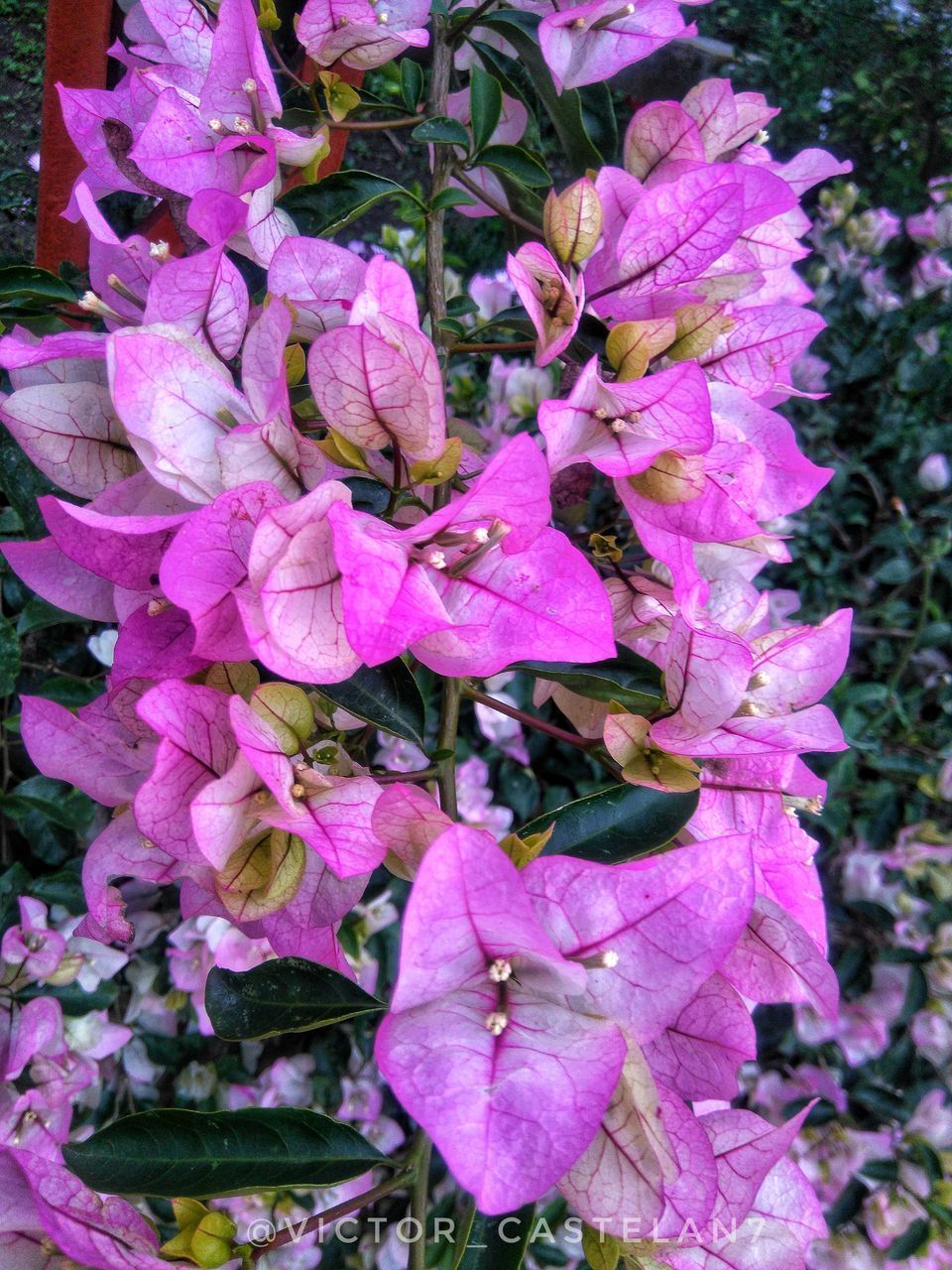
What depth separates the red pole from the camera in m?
0.79

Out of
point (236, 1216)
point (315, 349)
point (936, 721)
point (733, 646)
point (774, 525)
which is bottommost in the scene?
point (236, 1216)

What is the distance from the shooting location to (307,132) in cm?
62

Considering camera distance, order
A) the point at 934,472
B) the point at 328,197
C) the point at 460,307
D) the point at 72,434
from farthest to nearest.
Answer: the point at 934,472 < the point at 460,307 < the point at 328,197 < the point at 72,434

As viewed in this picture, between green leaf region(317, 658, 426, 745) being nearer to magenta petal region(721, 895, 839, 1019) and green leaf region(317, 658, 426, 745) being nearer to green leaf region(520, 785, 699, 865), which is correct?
green leaf region(520, 785, 699, 865)

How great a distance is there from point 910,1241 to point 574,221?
4.11 ft

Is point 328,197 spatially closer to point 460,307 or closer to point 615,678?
point 460,307

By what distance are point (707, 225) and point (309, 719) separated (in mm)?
352

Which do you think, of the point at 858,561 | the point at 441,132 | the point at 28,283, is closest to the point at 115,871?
the point at 28,283

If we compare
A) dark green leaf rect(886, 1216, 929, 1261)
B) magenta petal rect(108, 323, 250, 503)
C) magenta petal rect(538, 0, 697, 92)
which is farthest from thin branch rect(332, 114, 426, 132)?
dark green leaf rect(886, 1216, 929, 1261)

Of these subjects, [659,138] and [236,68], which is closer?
[236,68]

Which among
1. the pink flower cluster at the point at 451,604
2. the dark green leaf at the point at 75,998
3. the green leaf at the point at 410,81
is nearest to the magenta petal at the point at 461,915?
the pink flower cluster at the point at 451,604

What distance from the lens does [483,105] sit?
0.62 metres

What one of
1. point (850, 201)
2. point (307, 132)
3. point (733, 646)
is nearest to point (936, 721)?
point (850, 201)

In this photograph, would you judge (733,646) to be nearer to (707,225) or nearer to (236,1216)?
(707,225)
